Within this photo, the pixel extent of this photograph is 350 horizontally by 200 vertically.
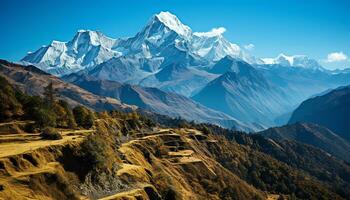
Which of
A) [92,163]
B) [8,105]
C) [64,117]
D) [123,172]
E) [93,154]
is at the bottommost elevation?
[123,172]

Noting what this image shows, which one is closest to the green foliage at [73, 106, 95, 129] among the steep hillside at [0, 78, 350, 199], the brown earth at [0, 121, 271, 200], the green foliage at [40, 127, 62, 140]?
the steep hillside at [0, 78, 350, 199]

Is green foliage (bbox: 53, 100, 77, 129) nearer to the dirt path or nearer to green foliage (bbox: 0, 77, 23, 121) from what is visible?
green foliage (bbox: 0, 77, 23, 121)

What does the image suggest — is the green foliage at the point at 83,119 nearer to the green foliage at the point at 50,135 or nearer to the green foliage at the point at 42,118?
the green foliage at the point at 42,118

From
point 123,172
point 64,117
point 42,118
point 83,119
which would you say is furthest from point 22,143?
point 83,119

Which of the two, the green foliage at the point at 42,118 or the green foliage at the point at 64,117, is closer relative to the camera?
the green foliage at the point at 42,118

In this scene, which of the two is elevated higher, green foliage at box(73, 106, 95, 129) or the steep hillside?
green foliage at box(73, 106, 95, 129)

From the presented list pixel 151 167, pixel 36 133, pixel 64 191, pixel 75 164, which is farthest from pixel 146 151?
pixel 64 191

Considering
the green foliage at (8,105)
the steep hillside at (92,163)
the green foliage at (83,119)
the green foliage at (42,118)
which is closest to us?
the steep hillside at (92,163)

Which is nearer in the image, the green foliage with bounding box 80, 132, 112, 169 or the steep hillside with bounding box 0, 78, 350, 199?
the steep hillside with bounding box 0, 78, 350, 199

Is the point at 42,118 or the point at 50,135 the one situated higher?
the point at 42,118

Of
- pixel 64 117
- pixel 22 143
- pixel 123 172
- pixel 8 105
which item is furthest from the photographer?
pixel 64 117

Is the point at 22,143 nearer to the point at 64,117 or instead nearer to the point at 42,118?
the point at 42,118

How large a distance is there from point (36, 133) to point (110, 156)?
26251mm

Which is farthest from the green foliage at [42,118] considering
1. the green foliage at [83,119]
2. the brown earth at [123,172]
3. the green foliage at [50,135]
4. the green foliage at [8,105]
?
the green foliage at [83,119]
